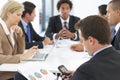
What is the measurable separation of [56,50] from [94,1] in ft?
11.7

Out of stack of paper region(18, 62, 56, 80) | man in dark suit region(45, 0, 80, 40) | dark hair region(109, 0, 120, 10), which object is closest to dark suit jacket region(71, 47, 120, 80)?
stack of paper region(18, 62, 56, 80)

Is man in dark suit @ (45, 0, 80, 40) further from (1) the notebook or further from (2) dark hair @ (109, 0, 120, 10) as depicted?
(2) dark hair @ (109, 0, 120, 10)

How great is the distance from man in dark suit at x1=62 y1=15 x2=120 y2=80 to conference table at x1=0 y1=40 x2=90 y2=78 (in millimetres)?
905

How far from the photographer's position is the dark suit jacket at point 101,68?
1.35 meters

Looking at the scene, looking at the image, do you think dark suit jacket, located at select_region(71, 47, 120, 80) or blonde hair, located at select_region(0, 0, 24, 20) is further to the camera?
blonde hair, located at select_region(0, 0, 24, 20)

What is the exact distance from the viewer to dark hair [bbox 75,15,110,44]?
4.96ft

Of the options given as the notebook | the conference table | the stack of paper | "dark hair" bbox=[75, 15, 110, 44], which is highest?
"dark hair" bbox=[75, 15, 110, 44]

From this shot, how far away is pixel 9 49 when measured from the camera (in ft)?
9.21

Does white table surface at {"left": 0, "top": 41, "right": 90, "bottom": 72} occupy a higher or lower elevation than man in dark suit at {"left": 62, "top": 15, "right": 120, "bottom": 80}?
lower

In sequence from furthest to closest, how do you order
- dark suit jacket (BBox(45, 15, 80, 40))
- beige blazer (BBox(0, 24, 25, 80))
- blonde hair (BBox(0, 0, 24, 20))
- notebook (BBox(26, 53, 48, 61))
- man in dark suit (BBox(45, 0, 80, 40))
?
dark suit jacket (BBox(45, 15, 80, 40)) < man in dark suit (BBox(45, 0, 80, 40)) < blonde hair (BBox(0, 0, 24, 20)) < notebook (BBox(26, 53, 48, 61)) < beige blazer (BBox(0, 24, 25, 80))

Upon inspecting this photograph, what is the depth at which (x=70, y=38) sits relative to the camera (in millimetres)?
3930

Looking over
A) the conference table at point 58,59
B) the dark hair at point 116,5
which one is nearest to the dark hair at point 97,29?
the conference table at point 58,59

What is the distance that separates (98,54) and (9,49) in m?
1.59

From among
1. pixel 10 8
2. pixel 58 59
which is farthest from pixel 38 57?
pixel 10 8
